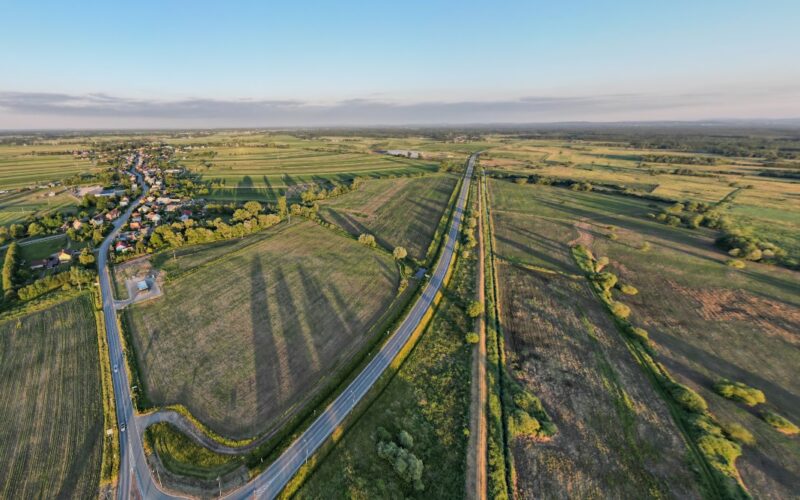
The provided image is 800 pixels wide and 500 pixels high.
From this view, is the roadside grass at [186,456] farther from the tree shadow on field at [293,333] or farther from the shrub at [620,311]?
the shrub at [620,311]

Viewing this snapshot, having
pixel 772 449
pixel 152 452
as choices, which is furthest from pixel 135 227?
pixel 772 449

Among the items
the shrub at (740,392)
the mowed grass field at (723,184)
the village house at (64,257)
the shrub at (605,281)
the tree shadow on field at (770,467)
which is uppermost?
the mowed grass field at (723,184)

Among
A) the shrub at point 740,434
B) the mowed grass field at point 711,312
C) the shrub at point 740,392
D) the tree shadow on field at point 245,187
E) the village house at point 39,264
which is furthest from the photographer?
the tree shadow on field at point 245,187

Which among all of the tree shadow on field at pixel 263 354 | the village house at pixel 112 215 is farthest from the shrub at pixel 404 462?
the village house at pixel 112 215

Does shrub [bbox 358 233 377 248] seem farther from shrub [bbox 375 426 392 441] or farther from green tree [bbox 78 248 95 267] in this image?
green tree [bbox 78 248 95 267]

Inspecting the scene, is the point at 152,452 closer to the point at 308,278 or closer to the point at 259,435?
the point at 259,435
